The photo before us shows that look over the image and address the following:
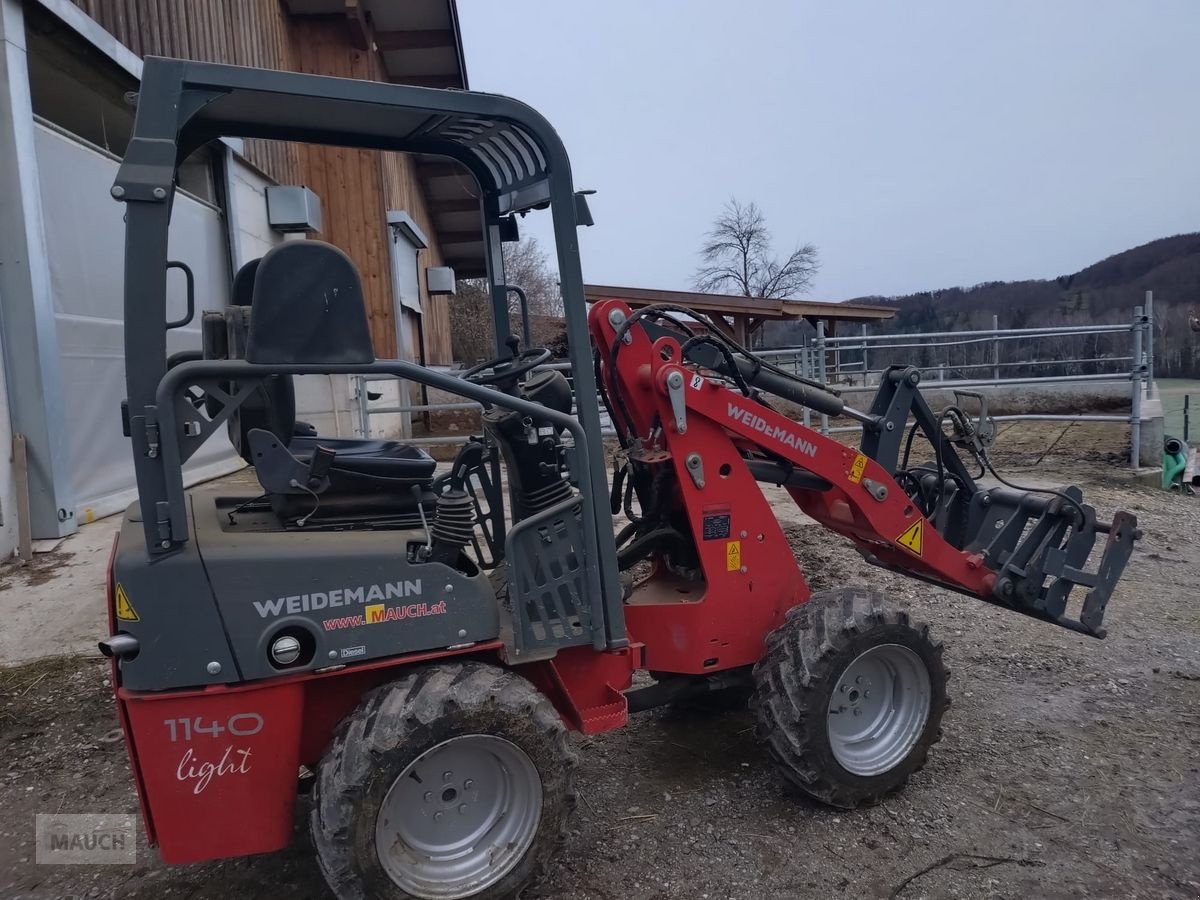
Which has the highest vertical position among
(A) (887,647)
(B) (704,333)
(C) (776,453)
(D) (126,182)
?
(D) (126,182)

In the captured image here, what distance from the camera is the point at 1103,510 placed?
8508mm

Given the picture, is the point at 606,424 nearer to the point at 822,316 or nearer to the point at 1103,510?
the point at 1103,510

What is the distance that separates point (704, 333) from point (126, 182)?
2262mm

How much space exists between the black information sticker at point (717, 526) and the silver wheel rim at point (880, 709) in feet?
2.35

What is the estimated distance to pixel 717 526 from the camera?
3.50m

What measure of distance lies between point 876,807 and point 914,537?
1.13 m

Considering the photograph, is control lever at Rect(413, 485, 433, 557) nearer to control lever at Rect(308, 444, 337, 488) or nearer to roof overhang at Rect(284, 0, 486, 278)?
control lever at Rect(308, 444, 337, 488)

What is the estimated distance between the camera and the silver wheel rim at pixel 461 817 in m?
2.71

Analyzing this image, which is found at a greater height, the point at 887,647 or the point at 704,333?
the point at 704,333

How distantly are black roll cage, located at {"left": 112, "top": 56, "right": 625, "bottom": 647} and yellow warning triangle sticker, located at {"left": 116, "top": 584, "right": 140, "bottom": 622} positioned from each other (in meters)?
0.14

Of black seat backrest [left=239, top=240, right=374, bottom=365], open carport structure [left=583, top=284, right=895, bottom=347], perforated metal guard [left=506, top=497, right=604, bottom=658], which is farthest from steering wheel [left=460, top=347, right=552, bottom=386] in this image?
open carport structure [left=583, top=284, right=895, bottom=347]

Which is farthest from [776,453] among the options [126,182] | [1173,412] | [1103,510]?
[1173,412]

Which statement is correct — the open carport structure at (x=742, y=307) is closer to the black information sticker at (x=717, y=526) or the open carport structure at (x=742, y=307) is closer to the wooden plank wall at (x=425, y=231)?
the wooden plank wall at (x=425, y=231)

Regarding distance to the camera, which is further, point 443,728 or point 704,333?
point 704,333
